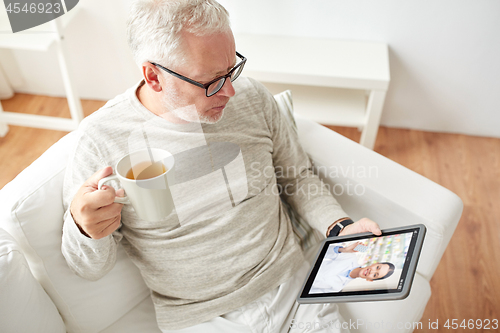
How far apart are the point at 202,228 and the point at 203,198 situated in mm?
73

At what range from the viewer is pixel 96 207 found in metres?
0.71

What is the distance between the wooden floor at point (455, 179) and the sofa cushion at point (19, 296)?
1.20 meters

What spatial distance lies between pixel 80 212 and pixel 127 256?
0.37 metres

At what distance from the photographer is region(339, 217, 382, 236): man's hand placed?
0.94 metres

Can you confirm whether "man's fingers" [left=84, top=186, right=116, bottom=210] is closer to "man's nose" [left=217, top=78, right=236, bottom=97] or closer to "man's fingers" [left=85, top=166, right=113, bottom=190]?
"man's fingers" [left=85, top=166, right=113, bottom=190]

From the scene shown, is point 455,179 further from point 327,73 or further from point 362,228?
point 362,228

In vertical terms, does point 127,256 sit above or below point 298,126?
below

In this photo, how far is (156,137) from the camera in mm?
933

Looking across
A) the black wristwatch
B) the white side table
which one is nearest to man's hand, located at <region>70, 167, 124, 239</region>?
the black wristwatch

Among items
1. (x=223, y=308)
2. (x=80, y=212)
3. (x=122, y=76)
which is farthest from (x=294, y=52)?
(x=80, y=212)

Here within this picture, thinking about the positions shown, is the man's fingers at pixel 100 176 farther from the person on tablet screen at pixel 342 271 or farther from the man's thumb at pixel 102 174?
the person on tablet screen at pixel 342 271

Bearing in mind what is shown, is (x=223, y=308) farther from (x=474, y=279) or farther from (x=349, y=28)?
(x=349, y=28)

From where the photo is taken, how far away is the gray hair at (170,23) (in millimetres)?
820

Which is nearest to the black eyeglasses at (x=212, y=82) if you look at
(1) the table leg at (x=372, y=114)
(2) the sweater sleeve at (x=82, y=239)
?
(2) the sweater sleeve at (x=82, y=239)
